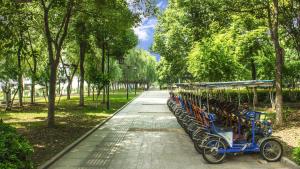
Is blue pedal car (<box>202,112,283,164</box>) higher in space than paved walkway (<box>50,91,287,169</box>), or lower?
higher

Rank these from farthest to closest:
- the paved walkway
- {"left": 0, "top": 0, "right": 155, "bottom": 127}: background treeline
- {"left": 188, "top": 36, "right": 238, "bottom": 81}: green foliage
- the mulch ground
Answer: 1. {"left": 188, "top": 36, "right": 238, "bottom": 81}: green foliage
2. {"left": 0, "top": 0, "right": 155, "bottom": 127}: background treeline
3. the mulch ground
4. the paved walkway

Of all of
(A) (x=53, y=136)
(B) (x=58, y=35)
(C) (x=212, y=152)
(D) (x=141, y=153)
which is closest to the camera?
(C) (x=212, y=152)

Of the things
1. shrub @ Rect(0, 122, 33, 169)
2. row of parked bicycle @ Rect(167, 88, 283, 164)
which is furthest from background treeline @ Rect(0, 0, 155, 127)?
row of parked bicycle @ Rect(167, 88, 283, 164)

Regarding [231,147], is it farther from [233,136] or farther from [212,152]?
[212,152]

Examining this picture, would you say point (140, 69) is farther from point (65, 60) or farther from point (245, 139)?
point (245, 139)

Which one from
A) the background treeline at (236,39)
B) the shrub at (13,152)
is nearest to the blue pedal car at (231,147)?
the shrub at (13,152)

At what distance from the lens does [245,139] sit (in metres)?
12.2

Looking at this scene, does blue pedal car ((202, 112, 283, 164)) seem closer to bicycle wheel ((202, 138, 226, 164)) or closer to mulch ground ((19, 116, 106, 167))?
bicycle wheel ((202, 138, 226, 164))

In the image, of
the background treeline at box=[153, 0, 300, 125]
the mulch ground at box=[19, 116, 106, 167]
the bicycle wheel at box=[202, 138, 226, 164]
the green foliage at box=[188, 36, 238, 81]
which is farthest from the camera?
the green foliage at box=[188, 36, 238, 81]

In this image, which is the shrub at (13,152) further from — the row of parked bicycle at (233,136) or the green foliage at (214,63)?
the green foliage at (214,63)

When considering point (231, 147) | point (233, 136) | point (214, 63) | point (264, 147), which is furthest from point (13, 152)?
point (214, 63)

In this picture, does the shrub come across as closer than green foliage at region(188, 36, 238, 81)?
Yes

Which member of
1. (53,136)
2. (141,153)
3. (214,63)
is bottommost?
(141,153)

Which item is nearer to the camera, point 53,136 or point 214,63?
point 53,136
